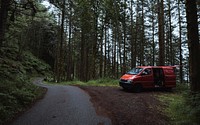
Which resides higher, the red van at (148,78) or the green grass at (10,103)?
the red van at (148,78)

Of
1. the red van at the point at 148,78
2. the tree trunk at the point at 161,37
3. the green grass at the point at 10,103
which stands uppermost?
the tree trunk at the point at 161,37

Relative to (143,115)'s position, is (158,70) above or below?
above

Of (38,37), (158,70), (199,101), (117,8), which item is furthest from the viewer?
(38,37)

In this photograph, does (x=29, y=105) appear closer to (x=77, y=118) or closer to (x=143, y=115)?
(x=77, y=118)

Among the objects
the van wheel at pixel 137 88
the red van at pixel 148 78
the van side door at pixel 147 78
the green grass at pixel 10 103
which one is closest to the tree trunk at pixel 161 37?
the red van at pixel 148 78

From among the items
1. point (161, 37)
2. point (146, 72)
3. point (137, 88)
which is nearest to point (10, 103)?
point (137, 88)

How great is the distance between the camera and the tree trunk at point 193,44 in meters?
7.12

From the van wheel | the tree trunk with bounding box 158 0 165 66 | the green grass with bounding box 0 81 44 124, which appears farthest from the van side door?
the green grass with bounding box 0 81 44 124

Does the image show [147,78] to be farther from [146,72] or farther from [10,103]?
[10,103]

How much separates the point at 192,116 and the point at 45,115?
5.10 metres

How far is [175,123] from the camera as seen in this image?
601cm

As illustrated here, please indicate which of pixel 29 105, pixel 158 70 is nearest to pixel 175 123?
pixel 29 105

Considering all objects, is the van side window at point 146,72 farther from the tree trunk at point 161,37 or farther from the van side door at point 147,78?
the tree trunk at point 161,37

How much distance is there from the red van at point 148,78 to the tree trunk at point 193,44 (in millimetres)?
5888
